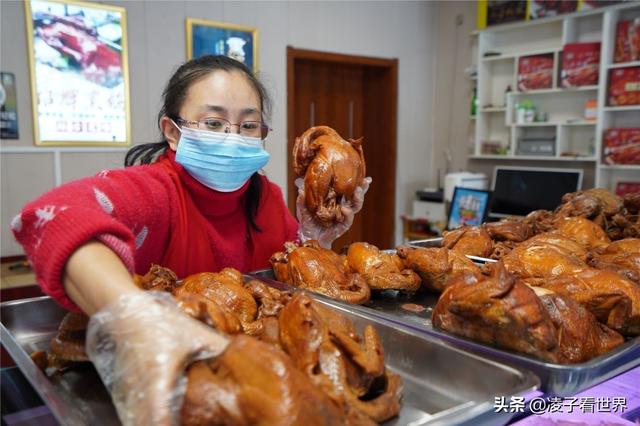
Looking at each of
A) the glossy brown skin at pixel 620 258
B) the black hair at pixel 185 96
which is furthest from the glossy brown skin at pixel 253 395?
the black hair at pixel 185 96

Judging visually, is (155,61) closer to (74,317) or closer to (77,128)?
(77,128)

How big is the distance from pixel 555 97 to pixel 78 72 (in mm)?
4665

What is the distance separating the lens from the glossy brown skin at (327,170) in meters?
1.74

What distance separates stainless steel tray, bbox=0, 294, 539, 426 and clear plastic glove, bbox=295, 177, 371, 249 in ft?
2.12

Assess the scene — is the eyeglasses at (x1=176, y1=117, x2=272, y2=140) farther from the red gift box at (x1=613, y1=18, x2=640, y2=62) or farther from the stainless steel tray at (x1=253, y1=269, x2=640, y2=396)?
the red gift box at (x1=613, y1=18, x2=640, y2=62)

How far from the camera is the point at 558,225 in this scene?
201 centimetres

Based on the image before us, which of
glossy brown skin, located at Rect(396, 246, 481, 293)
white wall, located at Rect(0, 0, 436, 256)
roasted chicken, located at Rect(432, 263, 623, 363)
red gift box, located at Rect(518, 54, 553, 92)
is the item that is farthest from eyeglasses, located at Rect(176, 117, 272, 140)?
red gift box, located at Rect(518, 54, 553, 92)

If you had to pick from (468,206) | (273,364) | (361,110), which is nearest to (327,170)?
(273,364)

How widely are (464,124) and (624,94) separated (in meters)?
1.93

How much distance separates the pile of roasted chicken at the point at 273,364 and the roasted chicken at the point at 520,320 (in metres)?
0.24

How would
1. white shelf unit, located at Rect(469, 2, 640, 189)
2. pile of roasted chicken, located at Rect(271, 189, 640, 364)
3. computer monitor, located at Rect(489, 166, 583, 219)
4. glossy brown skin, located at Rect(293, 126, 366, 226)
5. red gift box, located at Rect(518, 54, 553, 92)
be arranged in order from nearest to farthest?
pile of roasted chicken, located at Rect(271, 189, 640, 364), glossy brown skin, located at Rect(293, 126, 366, 226), white shelf unit, located at Rect(469, 2, 640, 189), computer monitor, located at Rect(489, 166, 583, 219), red gift box, located at Rect(518, 54, 553, 92)

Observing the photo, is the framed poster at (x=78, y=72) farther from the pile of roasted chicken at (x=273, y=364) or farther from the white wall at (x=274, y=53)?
the pile of roasted chicken at (x=273, y=364)

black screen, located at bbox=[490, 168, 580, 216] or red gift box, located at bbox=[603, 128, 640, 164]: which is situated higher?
red gift box, located at bbox=[603, 128, 640, 164]

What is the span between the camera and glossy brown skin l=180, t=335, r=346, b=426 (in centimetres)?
72
